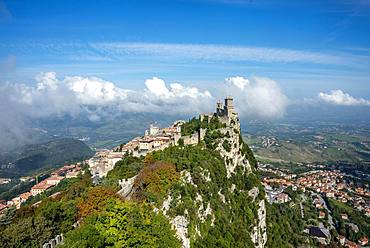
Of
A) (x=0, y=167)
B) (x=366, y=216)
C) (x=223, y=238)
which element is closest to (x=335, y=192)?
(x=366, y=216)

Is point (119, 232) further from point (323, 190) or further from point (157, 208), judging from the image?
point (323, 190)

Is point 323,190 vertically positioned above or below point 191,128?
below

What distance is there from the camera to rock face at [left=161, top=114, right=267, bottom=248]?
100 ft

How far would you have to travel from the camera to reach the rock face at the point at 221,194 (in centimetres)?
3059

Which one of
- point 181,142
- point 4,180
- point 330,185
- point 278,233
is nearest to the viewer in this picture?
point 181,142

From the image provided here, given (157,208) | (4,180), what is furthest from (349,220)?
(4,180)

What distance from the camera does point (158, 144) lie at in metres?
55.3

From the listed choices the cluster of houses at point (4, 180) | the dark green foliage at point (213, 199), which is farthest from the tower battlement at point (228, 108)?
the cluster of houses at point (4, 180)

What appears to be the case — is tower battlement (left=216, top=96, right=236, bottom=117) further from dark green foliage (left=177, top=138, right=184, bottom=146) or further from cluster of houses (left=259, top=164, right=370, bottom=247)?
cluster of houses (left=259, top=164, right=370, bottom=247)

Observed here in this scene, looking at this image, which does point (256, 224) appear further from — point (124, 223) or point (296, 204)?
point (296, 204)

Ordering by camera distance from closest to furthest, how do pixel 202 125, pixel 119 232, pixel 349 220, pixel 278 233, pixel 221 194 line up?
pixel 119 232 → pixel 221 194 → pixel 202 125 → pixel 278 233 → pixel 349 220

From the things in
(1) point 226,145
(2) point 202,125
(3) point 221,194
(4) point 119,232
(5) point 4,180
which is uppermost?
(2) point 202,125

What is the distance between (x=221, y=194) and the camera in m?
43.8

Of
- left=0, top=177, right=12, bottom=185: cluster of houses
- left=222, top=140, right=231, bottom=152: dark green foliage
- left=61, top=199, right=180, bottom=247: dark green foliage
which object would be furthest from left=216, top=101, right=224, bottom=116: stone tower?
left=0, top=177, right=12, bottom=185: cluster of houses
